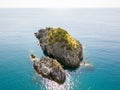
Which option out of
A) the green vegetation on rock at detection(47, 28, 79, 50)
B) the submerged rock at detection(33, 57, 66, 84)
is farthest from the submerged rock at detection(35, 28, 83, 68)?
the submerged rock at detection(33, 57, 66, 84)

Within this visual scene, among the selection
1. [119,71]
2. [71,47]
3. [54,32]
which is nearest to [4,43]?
[54,32]

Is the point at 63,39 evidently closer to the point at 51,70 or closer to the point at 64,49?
the point at 64,49

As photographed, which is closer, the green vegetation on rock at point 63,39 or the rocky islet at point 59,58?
the rocky islet at point 59,58

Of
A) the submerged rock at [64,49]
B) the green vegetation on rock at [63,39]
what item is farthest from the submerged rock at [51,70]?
the green vegetation on rock at [63,39]

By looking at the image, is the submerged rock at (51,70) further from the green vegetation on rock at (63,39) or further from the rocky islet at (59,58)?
the green vegetation on rock at (63,39)

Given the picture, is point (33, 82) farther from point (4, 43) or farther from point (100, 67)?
point (4, 43)

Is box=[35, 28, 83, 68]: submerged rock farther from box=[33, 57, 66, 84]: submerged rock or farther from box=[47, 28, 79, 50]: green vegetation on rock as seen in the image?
box=[33, 57, 66, 84]: submerged rock

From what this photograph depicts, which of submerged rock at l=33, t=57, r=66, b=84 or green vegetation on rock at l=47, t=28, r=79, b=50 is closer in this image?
submerged rock at l=33, t=57, r=66, b=84

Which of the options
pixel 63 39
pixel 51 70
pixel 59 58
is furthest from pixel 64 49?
Result: pixel 51 70
